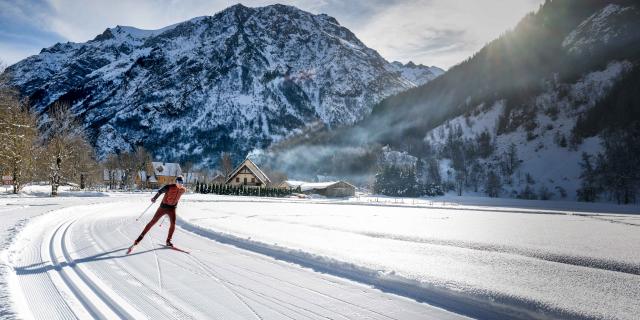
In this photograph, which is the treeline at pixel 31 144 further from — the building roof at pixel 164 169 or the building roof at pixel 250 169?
the building roof at pixel 164 169

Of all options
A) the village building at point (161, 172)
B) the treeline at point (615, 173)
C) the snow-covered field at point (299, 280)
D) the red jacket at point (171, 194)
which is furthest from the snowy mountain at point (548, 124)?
the red jacket at point (171, 194)

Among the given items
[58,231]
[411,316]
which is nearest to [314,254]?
[411,316]

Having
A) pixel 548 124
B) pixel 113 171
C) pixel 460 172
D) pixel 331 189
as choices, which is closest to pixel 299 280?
pixel 331 189

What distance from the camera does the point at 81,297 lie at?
5.80 m

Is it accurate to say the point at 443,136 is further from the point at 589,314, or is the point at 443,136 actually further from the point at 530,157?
the point at 589,314

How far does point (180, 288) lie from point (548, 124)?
17661 centimetres

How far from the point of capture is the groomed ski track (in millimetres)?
5352

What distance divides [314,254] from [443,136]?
7078 inches

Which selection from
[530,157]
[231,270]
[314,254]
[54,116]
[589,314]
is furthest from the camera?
[530,157]

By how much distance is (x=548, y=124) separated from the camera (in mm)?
152500

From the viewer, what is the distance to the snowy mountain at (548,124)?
397 feet

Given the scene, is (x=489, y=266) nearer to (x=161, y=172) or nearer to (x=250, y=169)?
(x=250, y=169)

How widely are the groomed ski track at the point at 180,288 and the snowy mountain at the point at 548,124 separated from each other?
336 ft

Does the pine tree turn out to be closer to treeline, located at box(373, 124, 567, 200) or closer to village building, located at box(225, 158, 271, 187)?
treeline, located at box(373, 124, 567, 200)
